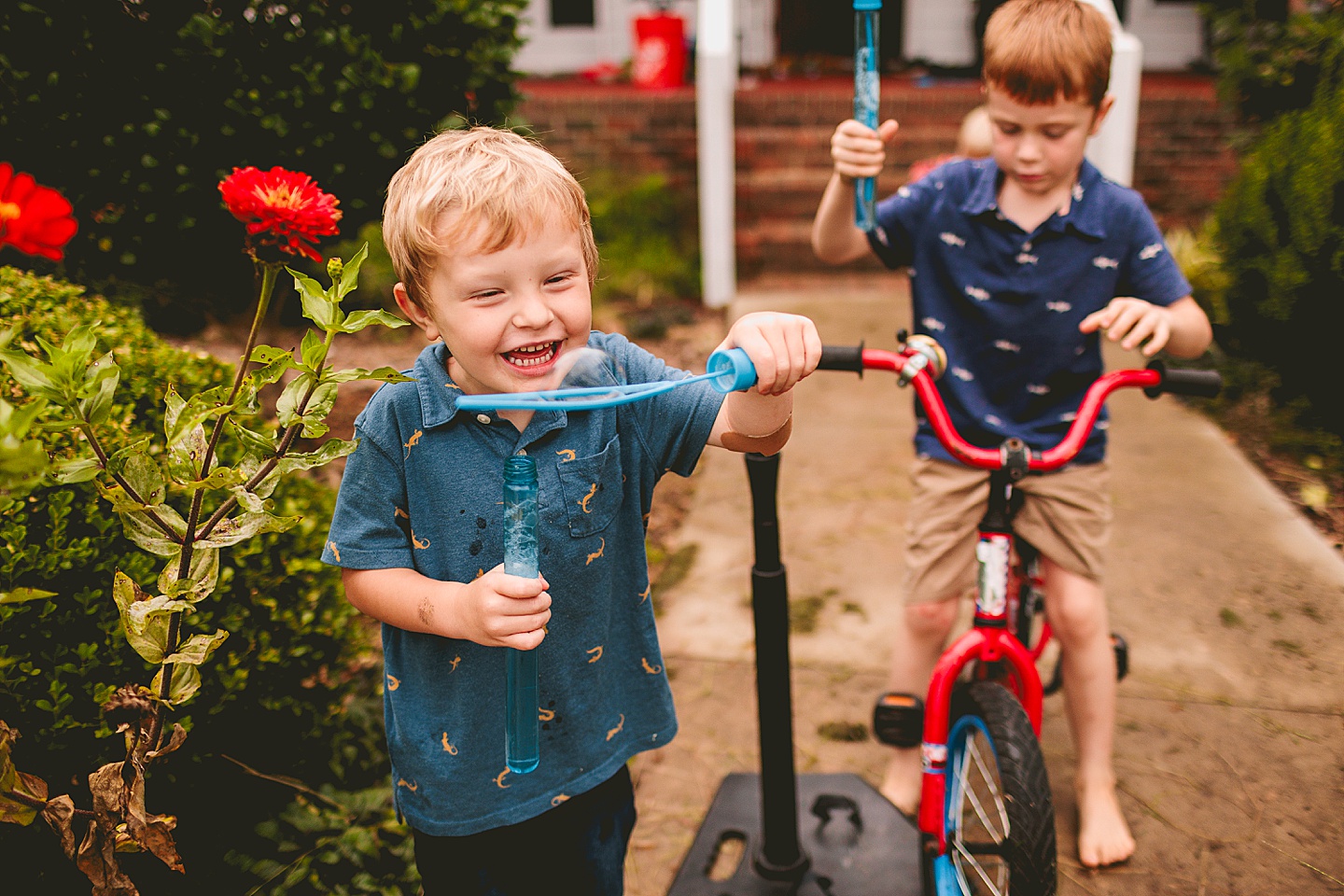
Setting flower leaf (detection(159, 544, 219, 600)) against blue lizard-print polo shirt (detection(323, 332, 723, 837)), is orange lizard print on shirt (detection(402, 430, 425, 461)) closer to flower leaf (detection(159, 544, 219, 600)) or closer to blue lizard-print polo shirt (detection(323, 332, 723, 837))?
blue lizard-print polo shirt (detection(323, 332, 723, 837))

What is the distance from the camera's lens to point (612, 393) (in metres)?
1.28

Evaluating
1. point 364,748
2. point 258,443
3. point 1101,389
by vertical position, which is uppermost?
point 258,443

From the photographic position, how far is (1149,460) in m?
4.32


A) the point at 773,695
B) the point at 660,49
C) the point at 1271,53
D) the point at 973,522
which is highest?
the point at 660,49

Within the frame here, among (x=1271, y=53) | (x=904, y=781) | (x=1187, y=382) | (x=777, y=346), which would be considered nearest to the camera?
(x=777, y=346)

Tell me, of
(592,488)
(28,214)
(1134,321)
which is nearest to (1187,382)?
(1134,321)

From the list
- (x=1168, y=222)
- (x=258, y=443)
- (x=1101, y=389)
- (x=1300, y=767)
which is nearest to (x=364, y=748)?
(x=258, y=443)

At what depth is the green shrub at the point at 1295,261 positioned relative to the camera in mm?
3656

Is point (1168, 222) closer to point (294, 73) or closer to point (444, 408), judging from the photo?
point (294, 73)

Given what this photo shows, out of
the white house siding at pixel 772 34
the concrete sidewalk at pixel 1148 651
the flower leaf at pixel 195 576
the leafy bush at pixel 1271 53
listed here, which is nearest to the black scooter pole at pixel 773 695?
the concrete sidewalk at pixel 1148 651

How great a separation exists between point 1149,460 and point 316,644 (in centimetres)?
363

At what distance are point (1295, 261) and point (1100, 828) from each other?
2.62 metres

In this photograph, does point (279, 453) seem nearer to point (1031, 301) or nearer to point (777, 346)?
point (777, 346)

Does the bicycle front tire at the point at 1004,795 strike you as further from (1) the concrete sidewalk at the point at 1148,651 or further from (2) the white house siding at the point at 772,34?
(2) the white house siding at the point at 772,34
